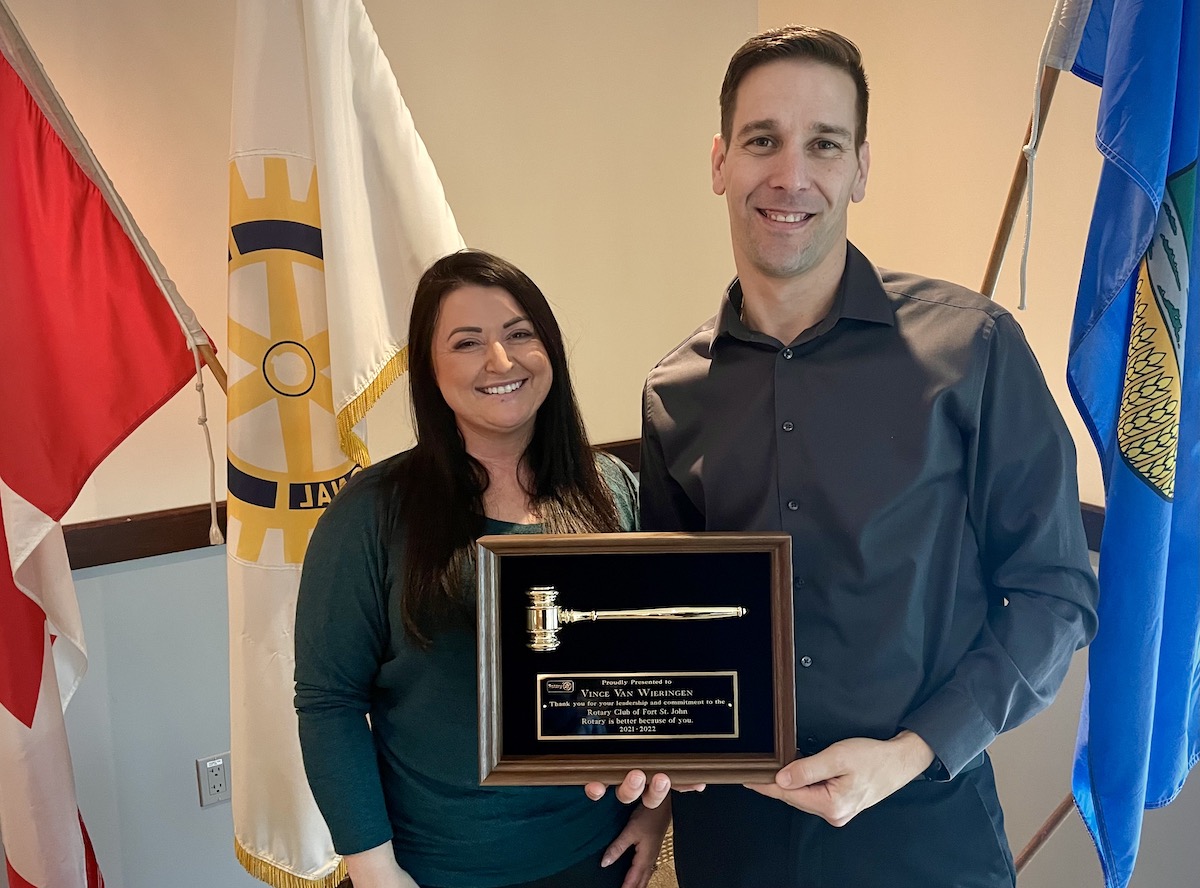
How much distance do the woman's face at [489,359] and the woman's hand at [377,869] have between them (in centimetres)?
59

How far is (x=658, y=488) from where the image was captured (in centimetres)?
134

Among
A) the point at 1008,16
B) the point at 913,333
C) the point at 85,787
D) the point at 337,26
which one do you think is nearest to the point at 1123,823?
the point at 913,333

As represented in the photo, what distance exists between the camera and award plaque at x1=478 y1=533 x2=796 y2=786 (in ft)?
3.40

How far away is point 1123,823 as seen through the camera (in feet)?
4.64

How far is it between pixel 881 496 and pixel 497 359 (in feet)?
1.75

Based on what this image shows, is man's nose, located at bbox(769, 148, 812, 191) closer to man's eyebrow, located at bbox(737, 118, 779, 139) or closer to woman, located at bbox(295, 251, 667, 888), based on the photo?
man's eyebrow, located at bbox(737, 118, 779, 139)

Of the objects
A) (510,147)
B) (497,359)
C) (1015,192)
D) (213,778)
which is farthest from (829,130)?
(213,778)

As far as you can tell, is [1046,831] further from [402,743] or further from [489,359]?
[489,359]

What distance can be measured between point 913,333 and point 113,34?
5.55 feet

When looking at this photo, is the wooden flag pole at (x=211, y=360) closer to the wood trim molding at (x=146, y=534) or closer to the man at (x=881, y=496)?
the wood trim molding at (x=146, y=534)

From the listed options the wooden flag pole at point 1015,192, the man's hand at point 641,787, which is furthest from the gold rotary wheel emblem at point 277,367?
the wooden flag pole at point 1015,192

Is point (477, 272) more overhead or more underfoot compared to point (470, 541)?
more overhead

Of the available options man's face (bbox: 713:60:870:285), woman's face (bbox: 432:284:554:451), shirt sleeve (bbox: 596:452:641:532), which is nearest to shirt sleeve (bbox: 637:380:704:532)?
shirt sleeve (bbox: 596:452:641:532)

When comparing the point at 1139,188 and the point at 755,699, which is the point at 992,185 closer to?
the point at 1139,188
